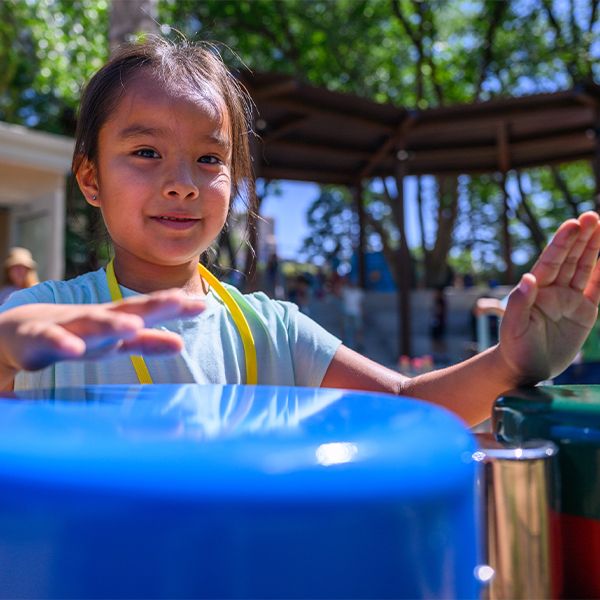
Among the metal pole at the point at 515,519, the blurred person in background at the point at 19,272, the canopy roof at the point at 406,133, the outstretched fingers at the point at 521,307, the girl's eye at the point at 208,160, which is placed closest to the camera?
the metal pole at the point at 515,519

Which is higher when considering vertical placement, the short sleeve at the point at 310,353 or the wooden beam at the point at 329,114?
the wooden beam at the point at 329,114

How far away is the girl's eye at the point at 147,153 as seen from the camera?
114 centimetres

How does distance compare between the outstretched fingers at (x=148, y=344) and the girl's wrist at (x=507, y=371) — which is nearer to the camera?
the outstretched fingers at (x=148, y=344)

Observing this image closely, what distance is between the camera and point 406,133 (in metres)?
8.94

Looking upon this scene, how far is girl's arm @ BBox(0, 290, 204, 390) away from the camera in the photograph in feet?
1.92

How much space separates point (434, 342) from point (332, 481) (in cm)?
1136

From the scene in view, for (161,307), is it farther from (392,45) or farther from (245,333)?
(392,45)

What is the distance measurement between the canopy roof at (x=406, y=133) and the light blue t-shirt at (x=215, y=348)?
578cm

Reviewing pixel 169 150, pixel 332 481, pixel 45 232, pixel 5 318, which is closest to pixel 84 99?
pixel 169 150

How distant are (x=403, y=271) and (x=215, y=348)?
9332mm

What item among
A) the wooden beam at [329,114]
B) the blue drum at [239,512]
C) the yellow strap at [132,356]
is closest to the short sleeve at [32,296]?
the yellow strap at [132,356]

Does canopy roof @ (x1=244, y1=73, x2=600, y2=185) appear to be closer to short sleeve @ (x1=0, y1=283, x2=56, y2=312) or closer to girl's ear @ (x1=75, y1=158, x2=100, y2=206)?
girl's ear @ (x1=75, y1=158, x2=100, y2=206)

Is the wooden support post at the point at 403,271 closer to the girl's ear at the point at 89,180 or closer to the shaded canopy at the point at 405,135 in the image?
the shaded canopy at the point at 405,135

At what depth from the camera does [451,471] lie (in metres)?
0.43
